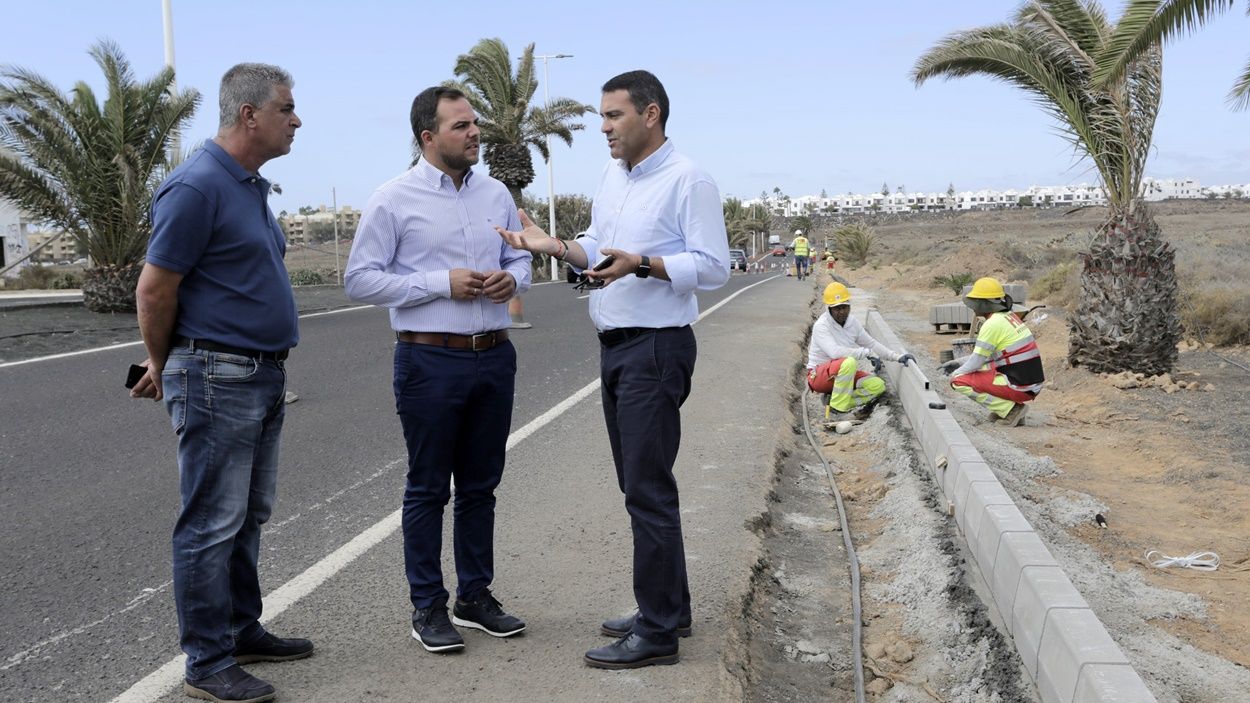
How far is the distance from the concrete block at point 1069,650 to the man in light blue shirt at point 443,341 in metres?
1.92

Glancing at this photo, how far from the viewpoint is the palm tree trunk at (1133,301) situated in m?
11.8

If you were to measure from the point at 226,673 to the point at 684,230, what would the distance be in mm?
2189

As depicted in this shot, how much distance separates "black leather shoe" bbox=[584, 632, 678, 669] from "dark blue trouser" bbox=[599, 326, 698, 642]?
1.3 inches

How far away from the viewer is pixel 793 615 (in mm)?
5098

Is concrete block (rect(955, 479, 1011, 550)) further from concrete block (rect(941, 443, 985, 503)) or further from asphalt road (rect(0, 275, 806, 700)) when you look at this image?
asphalt road (rect(0, 275, 806, 700))

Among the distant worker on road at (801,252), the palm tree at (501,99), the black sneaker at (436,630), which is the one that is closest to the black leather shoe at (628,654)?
the black sneaker at (436,630)

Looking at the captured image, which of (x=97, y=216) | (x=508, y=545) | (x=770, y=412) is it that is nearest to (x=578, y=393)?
(x=770, y=412)

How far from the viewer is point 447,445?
13.7 ft

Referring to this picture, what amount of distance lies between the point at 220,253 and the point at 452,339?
2.95 feet

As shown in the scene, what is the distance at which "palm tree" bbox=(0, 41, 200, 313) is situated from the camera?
1889 cm

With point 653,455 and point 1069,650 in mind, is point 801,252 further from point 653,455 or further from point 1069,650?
point 1069,650

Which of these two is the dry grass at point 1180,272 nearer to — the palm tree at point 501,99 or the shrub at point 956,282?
the shrub at point 956,282

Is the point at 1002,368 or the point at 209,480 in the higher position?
the point at 209,480

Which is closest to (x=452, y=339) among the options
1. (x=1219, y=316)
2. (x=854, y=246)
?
(x=1219, y=316)
